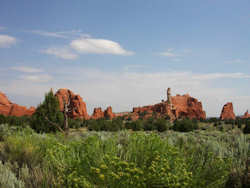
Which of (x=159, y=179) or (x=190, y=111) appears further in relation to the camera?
(x=190, y=111)

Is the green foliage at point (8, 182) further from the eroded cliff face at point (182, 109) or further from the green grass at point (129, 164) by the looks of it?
the eroded cliff face at point (182, 109)

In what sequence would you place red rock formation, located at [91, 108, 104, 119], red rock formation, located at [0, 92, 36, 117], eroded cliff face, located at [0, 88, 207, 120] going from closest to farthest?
red rock formation, located at [0, 92, 36, 117]
eroded cliff face, located at [0, 88, 207, 120]
red rock formation, located at [91, 108, 104, 119]

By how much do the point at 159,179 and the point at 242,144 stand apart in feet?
9.92

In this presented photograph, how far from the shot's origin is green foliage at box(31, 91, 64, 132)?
66.4 ft

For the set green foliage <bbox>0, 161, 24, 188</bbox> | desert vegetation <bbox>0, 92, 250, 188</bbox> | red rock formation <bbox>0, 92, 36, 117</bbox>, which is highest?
red rock formation <bbox>0, 92, 36, 117</bbox>

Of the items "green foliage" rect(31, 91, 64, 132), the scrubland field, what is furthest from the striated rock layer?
the scrubland field

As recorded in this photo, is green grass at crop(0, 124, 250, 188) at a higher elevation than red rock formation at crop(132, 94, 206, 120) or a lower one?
lower

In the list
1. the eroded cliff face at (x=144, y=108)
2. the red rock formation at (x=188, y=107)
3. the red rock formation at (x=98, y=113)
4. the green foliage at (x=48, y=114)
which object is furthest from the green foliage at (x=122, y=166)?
the red rock formation at (x=98, y=113)

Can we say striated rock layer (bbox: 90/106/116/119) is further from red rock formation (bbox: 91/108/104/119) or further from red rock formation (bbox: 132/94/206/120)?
red rock formation (bbox: 132/94/206/120)

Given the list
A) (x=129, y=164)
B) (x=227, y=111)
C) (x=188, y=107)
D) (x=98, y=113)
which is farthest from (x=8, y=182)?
(x=227, y=111)

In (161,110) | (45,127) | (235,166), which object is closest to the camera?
(235,166)

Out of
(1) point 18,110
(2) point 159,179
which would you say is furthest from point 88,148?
(1) point 18,110

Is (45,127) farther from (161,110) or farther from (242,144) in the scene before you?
(161,110)

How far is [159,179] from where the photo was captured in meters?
2.67
